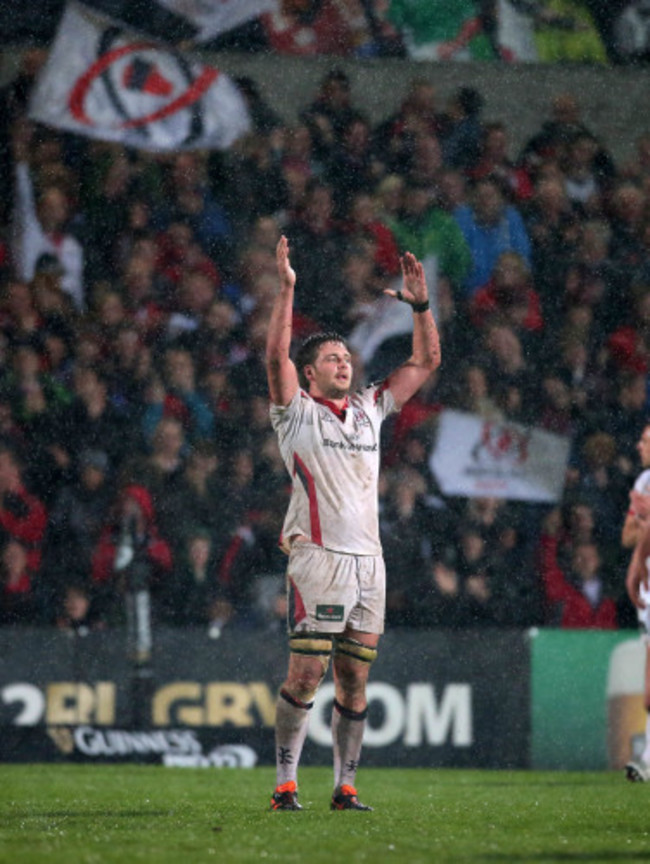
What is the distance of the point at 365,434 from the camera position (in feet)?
23.5

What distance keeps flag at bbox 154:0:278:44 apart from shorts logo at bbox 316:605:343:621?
8824 millimetres

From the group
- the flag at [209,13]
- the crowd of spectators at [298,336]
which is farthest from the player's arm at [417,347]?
the flag at [209,13]

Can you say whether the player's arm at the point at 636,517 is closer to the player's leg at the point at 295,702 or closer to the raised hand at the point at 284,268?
the player's leg at the point at 295,702

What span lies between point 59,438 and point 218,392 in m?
1.32

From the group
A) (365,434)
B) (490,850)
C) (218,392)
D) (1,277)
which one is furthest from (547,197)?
(490,850)

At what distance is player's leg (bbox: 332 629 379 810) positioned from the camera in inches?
274

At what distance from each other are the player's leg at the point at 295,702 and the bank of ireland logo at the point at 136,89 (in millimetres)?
7707

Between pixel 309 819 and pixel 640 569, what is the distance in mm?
4460

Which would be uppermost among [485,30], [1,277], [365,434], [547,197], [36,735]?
[485,30]

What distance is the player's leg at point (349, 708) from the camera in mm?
6953

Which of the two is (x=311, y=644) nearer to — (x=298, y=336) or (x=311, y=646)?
(x=311, y=646)

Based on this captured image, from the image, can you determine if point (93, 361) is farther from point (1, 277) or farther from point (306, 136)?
point (306, 136)

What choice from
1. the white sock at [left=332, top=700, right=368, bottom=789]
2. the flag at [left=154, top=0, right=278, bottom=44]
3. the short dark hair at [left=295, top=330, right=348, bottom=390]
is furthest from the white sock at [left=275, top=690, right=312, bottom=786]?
the flag at [left=154, top=0, right=278, bottom=44]

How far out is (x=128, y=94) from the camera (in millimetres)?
13922
